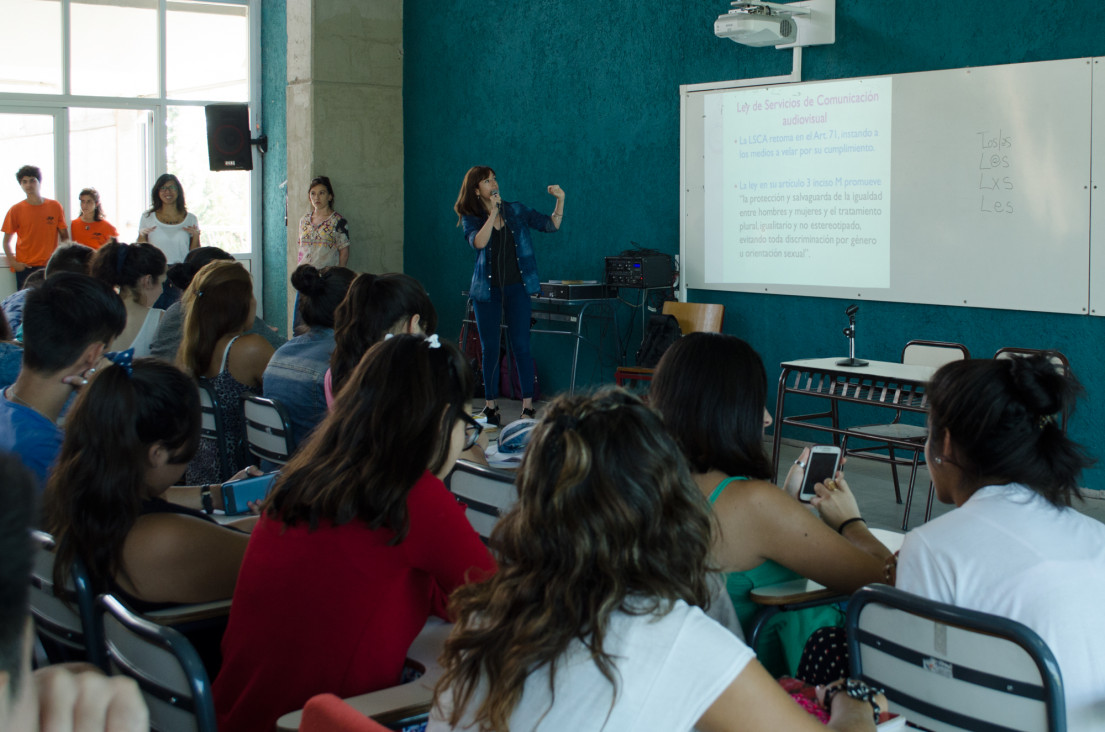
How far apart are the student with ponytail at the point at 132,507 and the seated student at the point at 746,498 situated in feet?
2.97

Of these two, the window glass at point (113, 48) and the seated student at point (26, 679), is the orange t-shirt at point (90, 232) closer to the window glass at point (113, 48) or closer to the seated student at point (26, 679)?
the window glass at point (113, 48)

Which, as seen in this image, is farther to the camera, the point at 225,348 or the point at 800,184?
the point at 800,184

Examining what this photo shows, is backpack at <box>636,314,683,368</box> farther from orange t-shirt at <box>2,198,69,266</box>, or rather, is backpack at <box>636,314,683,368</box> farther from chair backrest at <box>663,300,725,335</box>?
orange t-shirt at <box>2,198,69,266</box>

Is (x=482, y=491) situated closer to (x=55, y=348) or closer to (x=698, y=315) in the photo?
(x=55, y=348)

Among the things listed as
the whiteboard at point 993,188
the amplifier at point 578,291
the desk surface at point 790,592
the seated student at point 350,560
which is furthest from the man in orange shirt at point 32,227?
the desk surface at point 790,592

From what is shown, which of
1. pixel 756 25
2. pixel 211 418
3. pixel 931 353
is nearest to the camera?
pixel 211 418

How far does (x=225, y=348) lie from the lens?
3.79 meters

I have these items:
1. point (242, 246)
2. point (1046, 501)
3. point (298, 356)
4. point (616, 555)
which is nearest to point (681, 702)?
point (616, 555)

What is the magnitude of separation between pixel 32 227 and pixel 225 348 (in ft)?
21.3

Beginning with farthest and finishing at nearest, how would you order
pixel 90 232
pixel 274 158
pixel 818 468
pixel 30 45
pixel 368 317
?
1. pixel 274 158
2. pixel 30 45
3. pixel 90 232
4. pixel 368 317
5. pixel 818 468

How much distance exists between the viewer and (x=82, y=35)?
9.69 metres

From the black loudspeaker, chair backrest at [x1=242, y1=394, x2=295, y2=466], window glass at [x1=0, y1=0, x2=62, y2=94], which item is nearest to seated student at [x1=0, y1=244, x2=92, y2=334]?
chair backrest at [x1=242, y1=394, x2=295, y2=466]

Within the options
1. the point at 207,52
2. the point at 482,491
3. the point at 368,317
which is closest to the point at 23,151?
the point at 207,52

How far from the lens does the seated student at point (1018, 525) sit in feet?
5.27
